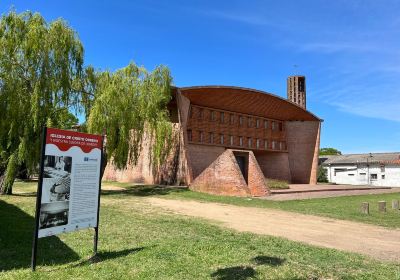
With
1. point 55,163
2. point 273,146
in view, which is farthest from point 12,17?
point 273,146

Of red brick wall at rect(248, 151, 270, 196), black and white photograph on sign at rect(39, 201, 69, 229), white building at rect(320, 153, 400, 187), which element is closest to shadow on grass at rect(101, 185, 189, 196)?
red brick wall at rect(248, 151, 270, 196)

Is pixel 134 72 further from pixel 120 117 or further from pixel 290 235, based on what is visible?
pixel 290 235

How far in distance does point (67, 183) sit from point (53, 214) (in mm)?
A: 557

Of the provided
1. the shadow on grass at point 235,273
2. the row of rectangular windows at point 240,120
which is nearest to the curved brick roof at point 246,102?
the row of rectangular windows at point 240,120

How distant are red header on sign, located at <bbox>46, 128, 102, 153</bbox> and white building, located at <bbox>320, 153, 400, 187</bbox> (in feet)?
186

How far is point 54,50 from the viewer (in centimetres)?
1941

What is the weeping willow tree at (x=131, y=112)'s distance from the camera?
21844mm

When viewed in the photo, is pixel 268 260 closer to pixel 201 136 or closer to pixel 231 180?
pixel 231 180

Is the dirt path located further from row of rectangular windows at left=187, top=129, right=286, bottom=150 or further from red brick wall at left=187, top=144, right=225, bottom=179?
row of rectangular windows at left=187, top=129, right=286, bottom=150

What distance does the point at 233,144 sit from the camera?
42062 mm

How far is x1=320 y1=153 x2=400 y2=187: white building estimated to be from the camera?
5622cm

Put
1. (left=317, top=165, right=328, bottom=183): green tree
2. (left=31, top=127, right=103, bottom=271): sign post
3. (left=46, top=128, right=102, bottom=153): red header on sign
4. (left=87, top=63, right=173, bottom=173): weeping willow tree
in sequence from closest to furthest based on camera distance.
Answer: (left=31, top=127, right=103, bottom=271): sign post < (left=46, top=128, right=102, bottom=153): red header on sign < (left=87, top=63, right=173, bottom=173): weeping willow tree < (left=317, top=165, right=328, bottom=183): green tree

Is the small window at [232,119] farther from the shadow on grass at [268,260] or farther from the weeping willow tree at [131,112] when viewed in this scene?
the shadow on grass at [268,260]

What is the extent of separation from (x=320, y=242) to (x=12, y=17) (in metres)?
17.8
